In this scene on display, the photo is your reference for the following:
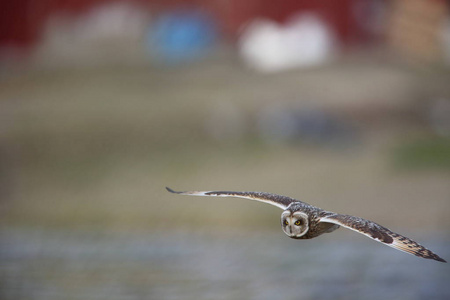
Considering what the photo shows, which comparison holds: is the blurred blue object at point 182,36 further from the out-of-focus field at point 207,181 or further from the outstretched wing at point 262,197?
the outstretched wing at point 262,197

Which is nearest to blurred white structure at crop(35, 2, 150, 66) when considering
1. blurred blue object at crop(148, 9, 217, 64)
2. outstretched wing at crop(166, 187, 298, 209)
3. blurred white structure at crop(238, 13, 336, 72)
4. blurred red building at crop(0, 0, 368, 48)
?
blurred red building at crop(0, 0, 368, 48)

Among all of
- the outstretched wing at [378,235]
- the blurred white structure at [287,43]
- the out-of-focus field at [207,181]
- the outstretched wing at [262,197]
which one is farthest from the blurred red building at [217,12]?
the outstretched wing at [378,235]

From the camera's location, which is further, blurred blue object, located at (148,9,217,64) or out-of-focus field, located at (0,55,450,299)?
blurred blue object, located at (148,9,217,64)

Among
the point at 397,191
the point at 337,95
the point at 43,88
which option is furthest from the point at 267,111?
the point at 43,88

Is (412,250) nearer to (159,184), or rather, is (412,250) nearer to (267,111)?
(159,184)

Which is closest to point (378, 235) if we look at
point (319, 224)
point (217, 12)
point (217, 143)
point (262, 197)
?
point (319, 224)

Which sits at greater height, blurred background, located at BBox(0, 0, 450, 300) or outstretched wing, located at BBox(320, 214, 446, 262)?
outstretched wing, located at BBox(320, 214, 446, 262)

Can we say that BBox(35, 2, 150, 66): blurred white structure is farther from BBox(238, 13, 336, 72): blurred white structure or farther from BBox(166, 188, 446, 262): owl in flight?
BBox(166, 188, 446, 262): owl in flight

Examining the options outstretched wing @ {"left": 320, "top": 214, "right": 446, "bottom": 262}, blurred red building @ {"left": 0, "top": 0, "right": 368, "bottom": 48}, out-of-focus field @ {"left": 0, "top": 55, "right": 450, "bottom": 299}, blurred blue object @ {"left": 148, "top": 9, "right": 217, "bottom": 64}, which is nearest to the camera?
outstretched wing @ {"left": 320, "top": 214, "right": 446, "bottom": 262}
